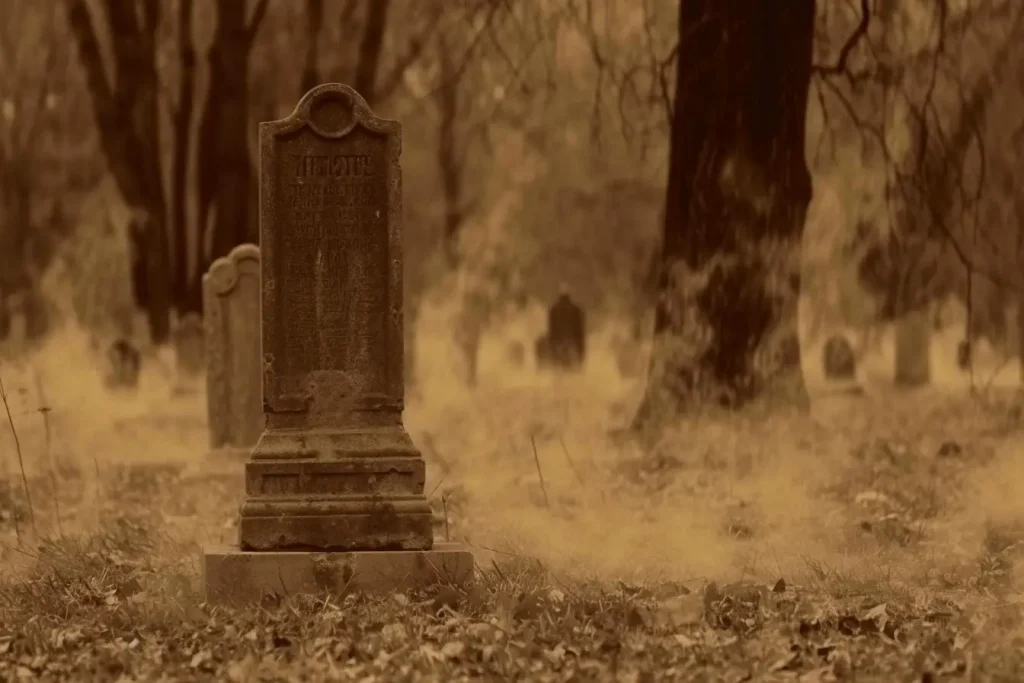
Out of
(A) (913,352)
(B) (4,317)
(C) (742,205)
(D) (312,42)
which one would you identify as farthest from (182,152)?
(C) (742,205)

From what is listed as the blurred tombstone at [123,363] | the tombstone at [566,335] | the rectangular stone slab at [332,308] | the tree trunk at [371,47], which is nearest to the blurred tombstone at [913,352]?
the tombstone at [566,335]

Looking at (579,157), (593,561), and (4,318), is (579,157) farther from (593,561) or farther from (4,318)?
(593,561)

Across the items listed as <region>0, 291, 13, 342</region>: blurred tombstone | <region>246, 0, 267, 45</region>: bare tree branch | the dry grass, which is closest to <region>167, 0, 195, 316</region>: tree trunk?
<region>246, 0, 267, 45</region>: bare tree branch

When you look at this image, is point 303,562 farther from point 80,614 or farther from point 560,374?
point 560,374

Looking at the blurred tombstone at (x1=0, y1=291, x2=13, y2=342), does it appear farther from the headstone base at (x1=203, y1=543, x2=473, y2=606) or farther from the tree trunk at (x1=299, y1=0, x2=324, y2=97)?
the headstone base at (x1=203, y1=543, x2=473, y2=606)

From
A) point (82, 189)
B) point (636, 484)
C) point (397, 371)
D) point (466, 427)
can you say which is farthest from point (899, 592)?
point (82, 189)

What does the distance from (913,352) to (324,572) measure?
19291mm

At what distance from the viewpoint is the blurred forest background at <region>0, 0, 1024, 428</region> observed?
14.2m

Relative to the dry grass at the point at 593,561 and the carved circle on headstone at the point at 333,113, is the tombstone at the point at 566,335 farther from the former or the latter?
the carved circle on headstone at the point at 333,113

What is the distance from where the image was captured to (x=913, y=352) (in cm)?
2697

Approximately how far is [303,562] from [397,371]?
103cm

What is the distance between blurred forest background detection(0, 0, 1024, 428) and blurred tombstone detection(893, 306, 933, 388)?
55 cm

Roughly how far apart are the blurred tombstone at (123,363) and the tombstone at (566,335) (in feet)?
20.9

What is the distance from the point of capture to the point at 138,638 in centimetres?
796
